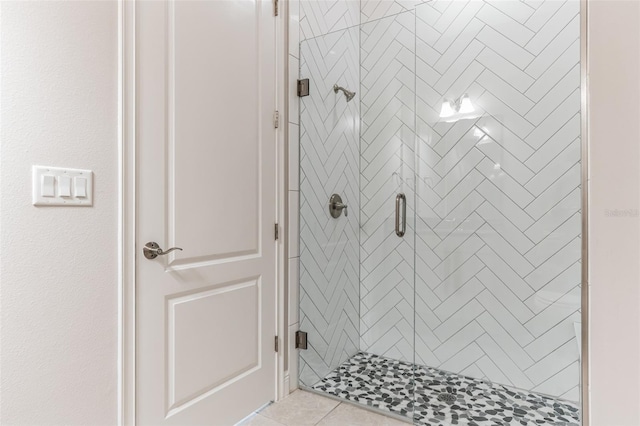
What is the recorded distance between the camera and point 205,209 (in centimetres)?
162

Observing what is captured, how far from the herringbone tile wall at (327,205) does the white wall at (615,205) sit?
1.55 meters

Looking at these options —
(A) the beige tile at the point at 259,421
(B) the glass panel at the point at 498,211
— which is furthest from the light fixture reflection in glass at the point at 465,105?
(A) the beige tile at the point at 259,421

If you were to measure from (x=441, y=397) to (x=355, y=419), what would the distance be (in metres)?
0.59

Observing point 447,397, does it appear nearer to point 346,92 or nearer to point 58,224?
point 346,92

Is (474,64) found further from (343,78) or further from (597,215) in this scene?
(597,215)

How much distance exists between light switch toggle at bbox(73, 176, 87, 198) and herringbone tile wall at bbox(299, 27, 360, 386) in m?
1.16

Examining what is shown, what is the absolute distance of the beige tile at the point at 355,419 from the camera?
1.83 meters

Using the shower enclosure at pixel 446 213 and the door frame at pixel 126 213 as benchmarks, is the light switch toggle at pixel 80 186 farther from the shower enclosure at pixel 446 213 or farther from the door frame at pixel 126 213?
the shower enclosure at pixel 446 213

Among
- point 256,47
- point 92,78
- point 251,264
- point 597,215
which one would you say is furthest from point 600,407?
point 256,47

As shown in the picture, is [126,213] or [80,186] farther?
[126,213]

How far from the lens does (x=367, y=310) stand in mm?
2738

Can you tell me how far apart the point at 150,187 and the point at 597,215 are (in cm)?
140

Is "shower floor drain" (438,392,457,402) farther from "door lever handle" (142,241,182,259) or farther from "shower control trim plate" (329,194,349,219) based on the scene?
"door lever handle" (142,241,182,259)

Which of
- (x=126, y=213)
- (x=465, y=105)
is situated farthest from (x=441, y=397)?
(x=126, y=213)
